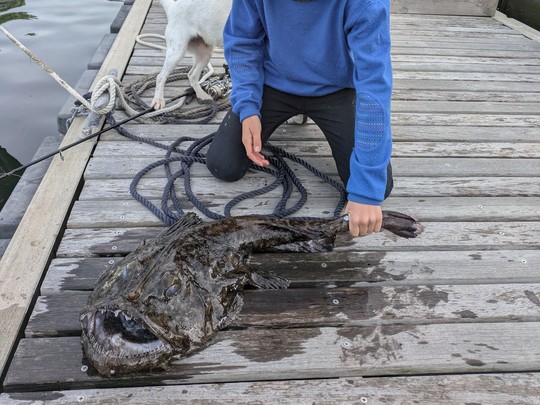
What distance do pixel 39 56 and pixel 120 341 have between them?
23.3ft

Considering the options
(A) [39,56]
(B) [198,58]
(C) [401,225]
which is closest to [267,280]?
(C) [401,225]

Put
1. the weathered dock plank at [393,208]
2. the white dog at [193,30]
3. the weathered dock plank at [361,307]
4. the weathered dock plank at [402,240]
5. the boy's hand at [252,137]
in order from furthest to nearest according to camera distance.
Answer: the white dog at [193,30], the boy's hand at [252,137], the weathered dock plank at [393,208], the weathered dock plank at [402,240], the weathered dock plank at [361,307]

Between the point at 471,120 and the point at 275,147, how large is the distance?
5.85ft

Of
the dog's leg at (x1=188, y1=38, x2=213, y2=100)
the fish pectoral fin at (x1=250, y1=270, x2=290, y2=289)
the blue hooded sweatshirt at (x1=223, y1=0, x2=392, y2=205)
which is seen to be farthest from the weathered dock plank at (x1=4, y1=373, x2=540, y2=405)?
the dog's leg at (x1=188, y1=38, x2=213, y2=100)

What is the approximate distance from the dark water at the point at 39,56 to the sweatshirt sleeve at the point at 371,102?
3.33 meters

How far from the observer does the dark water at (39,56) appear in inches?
217

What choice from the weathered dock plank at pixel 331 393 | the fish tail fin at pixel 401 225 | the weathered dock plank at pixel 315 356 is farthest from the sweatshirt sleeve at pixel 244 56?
the weathered dock plank at pixel 331 393

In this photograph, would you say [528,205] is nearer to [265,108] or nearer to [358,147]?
[358,147]

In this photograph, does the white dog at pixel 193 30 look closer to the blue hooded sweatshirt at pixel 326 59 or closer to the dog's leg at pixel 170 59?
the dog's leg at pixel 170 59

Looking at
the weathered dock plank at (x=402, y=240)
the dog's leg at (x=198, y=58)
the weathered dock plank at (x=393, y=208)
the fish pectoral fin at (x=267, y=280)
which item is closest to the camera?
the fish pectoral fin at (x=267, y=280)

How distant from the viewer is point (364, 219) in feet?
7.37

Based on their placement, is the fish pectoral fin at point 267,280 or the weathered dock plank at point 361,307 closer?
the weathered dock plank at point 361,307

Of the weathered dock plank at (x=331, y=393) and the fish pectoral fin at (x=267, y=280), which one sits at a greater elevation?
the fish pectoral fin at (x=267, y=280)

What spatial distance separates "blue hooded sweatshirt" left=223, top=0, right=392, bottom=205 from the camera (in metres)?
2.37
